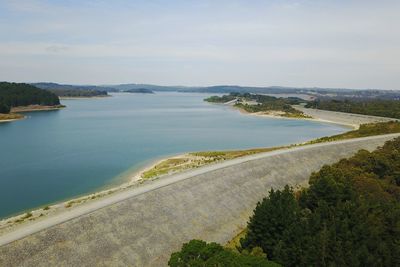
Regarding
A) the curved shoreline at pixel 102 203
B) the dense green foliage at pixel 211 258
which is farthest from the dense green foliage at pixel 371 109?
the dense green foliage at pixel 211 258

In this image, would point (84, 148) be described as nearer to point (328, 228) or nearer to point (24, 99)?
point (328, 228)

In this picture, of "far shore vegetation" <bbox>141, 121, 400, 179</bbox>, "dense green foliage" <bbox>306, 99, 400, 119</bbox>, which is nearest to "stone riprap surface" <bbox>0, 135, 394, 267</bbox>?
"far shore vegetation" <bbox>141, 121, 400, 179</bbox>

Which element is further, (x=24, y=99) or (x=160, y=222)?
(x=24, y=99)

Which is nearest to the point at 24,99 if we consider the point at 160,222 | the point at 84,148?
the point at 84,148

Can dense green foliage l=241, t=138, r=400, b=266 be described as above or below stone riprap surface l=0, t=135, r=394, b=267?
above

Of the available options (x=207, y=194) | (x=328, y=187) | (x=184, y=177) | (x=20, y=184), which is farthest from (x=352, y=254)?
(x=20, y=184)

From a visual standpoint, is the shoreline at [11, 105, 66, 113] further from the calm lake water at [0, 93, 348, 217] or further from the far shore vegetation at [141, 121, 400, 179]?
the far shore vegetation at [141, 121, 400, 179]

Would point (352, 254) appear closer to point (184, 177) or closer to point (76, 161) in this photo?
point (184, 177)
